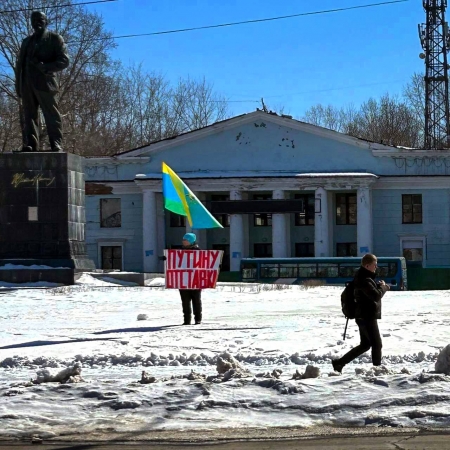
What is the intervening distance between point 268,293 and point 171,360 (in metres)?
13.6

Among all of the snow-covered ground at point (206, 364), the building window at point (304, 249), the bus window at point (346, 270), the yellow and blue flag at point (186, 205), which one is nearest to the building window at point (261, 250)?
the building window at point (304, 249)

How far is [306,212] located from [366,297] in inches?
2064

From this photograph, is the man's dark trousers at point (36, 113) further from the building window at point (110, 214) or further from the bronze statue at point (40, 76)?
the building window at point (110, 214)

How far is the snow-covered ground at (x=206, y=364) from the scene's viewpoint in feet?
29.8

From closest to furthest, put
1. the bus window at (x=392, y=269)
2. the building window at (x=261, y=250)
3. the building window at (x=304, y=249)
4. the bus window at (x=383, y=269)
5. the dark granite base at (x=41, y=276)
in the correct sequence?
1. the dark granite base at (x=41, y=276)
2. the bus window at (x=383, y=269)
3. the bus window at (x=392, y=269)
4. the building window at (x=304, y=249)
5. the building window at (x=261, y=250)

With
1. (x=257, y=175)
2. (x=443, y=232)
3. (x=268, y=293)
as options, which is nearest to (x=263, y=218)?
(x=257, y=175)

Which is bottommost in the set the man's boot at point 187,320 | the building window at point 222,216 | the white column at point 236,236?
the man's boot at point 187,320

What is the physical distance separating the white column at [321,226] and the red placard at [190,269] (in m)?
43.7

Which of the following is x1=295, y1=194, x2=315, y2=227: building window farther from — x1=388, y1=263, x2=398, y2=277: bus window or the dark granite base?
the dark granite base

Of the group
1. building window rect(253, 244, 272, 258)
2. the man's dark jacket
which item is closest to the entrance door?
building window rect(253, 244, 272, 258)

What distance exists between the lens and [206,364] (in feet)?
42.2

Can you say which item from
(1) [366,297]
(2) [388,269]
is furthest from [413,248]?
(1) [366,297]

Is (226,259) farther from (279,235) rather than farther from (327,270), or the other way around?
(327,270)

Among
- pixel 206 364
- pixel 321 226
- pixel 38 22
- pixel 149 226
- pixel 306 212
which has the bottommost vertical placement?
pixel 206 364
